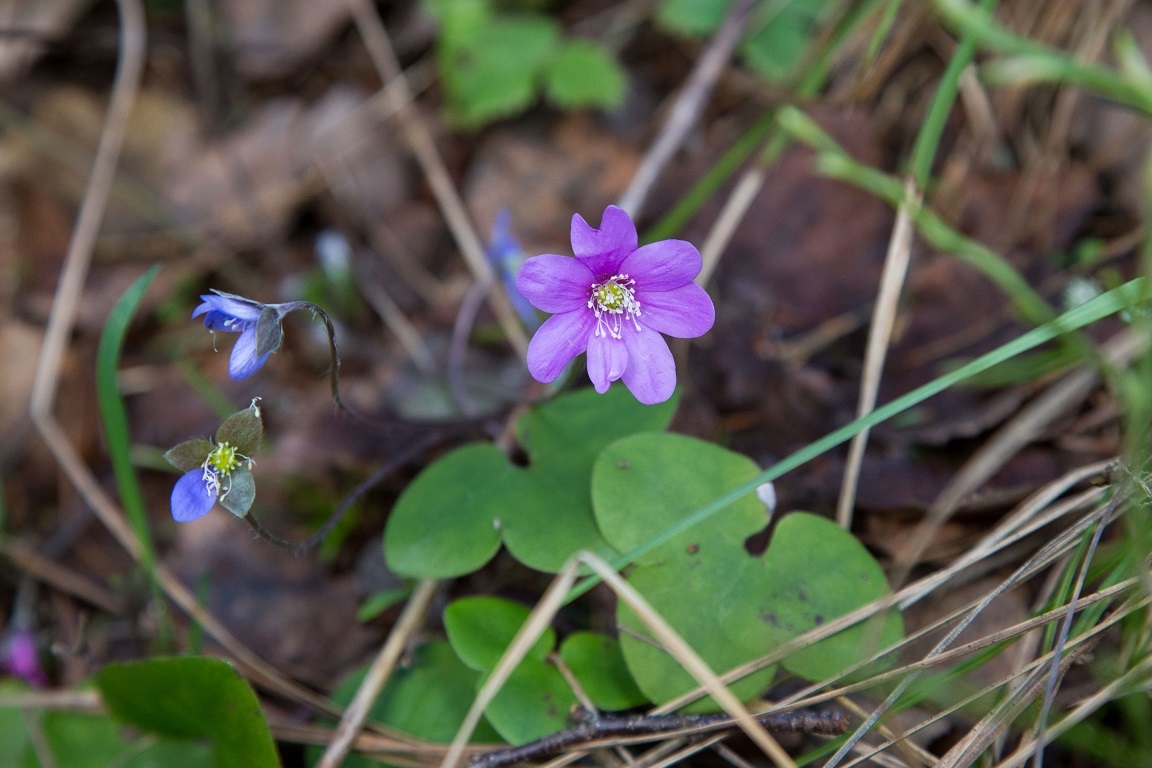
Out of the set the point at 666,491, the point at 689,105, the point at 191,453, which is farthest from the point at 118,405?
the point at 689,105

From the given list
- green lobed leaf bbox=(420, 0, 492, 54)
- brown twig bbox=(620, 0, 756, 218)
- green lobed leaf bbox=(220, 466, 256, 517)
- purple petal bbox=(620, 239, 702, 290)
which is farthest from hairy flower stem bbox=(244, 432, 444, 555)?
green lobed leaf bbox=(420, 0, 492, 54)

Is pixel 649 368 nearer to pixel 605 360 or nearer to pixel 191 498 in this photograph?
pixel 605 360

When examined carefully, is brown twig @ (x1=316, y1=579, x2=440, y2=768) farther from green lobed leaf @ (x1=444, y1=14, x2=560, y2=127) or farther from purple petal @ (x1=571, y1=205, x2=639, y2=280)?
green lobed leaf @ (x1=444, y1=14, x2=560, y2=127)

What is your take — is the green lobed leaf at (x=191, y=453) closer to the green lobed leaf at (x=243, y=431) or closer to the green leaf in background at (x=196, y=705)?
the green lobed leaf at (x=243, y=431)

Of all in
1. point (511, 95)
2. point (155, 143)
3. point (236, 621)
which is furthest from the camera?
point (155, 143)

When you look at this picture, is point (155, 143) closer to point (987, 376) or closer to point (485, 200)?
point (485, 200)

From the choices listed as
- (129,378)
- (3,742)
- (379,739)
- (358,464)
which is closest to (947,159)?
(358,464)

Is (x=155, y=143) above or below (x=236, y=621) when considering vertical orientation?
above
